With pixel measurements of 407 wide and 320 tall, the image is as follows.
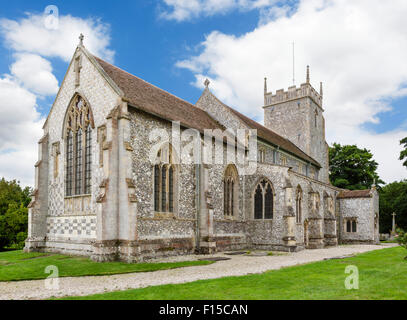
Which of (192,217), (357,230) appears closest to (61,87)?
(192,217)

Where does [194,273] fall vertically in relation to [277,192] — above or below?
below

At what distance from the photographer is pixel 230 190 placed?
2559cm

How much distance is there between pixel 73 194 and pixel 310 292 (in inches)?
579

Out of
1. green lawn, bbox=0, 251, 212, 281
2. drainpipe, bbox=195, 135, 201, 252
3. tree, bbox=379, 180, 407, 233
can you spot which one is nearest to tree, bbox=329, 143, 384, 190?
tree, bbox=379, 180, 407, 233

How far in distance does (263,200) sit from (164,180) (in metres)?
9.18

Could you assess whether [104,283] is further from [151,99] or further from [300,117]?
[300,117]

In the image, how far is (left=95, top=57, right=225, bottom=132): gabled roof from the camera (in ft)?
62.4

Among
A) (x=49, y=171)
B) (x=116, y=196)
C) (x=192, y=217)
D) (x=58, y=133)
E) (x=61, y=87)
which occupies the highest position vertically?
(x=61, y=87)

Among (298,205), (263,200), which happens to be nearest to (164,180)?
(263,200)

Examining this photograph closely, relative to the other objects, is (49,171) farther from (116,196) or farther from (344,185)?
(344,185)

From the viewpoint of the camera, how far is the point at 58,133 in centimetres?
2136

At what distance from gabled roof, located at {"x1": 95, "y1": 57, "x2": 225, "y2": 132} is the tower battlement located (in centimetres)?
1825

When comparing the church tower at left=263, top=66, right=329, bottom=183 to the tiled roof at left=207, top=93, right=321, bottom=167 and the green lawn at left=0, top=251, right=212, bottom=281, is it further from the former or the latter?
the green lawn at left=0, top=251, right=212, bottom=281

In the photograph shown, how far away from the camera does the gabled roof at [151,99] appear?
19016mm
